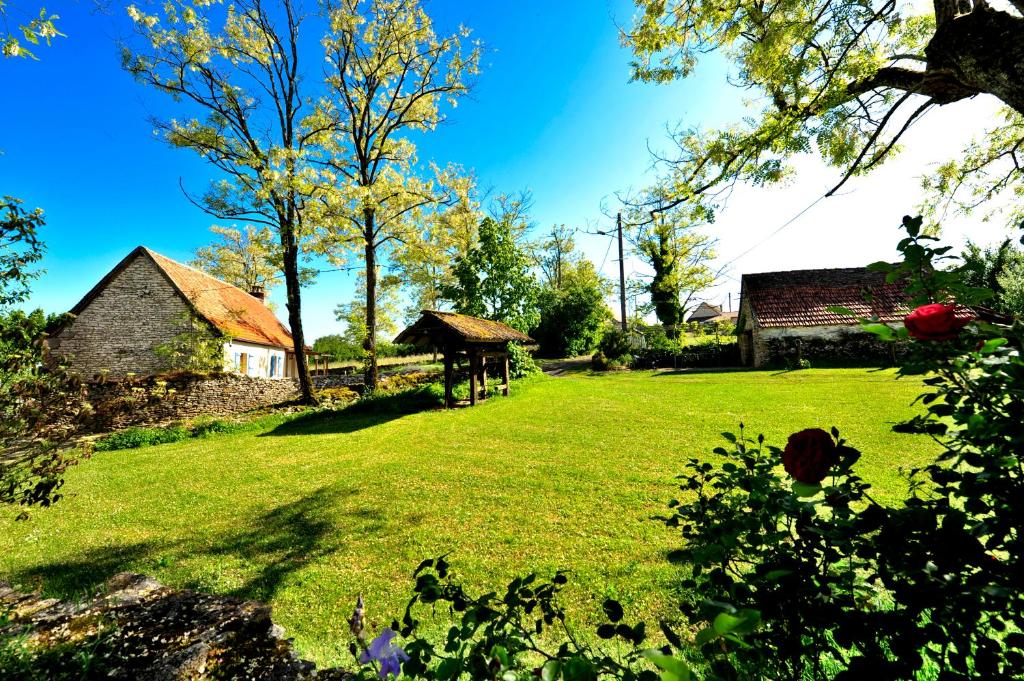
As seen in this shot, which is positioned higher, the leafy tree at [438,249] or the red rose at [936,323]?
the leafy tree at [438,249]

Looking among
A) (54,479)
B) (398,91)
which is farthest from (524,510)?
(398,91)

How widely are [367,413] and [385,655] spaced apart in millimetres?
14614

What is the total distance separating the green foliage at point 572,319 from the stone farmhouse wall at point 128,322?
2252cm

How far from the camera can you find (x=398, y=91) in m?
18.0

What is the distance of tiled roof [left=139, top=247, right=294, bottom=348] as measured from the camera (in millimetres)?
19609

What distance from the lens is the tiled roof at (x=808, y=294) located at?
19891mm

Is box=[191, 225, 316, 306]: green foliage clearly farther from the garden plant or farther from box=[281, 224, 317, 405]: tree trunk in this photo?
the garden plant

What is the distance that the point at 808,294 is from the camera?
2147 centimetres

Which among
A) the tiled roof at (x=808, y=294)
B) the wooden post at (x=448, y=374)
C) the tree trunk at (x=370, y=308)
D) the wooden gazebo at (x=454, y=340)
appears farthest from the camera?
the tiled roof at (x=808, y=294)

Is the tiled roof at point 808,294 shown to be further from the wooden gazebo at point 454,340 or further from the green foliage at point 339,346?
the green foliage at point 339,346

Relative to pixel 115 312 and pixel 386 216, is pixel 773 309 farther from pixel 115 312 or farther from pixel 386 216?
pixel 115 312

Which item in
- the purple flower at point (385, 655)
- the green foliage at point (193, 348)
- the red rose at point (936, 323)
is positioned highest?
the green foliage at point (193, 348)

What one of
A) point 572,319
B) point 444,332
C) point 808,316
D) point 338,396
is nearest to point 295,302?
point 338,396

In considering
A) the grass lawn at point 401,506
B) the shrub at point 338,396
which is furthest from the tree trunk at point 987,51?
the shrub at point 338,396
